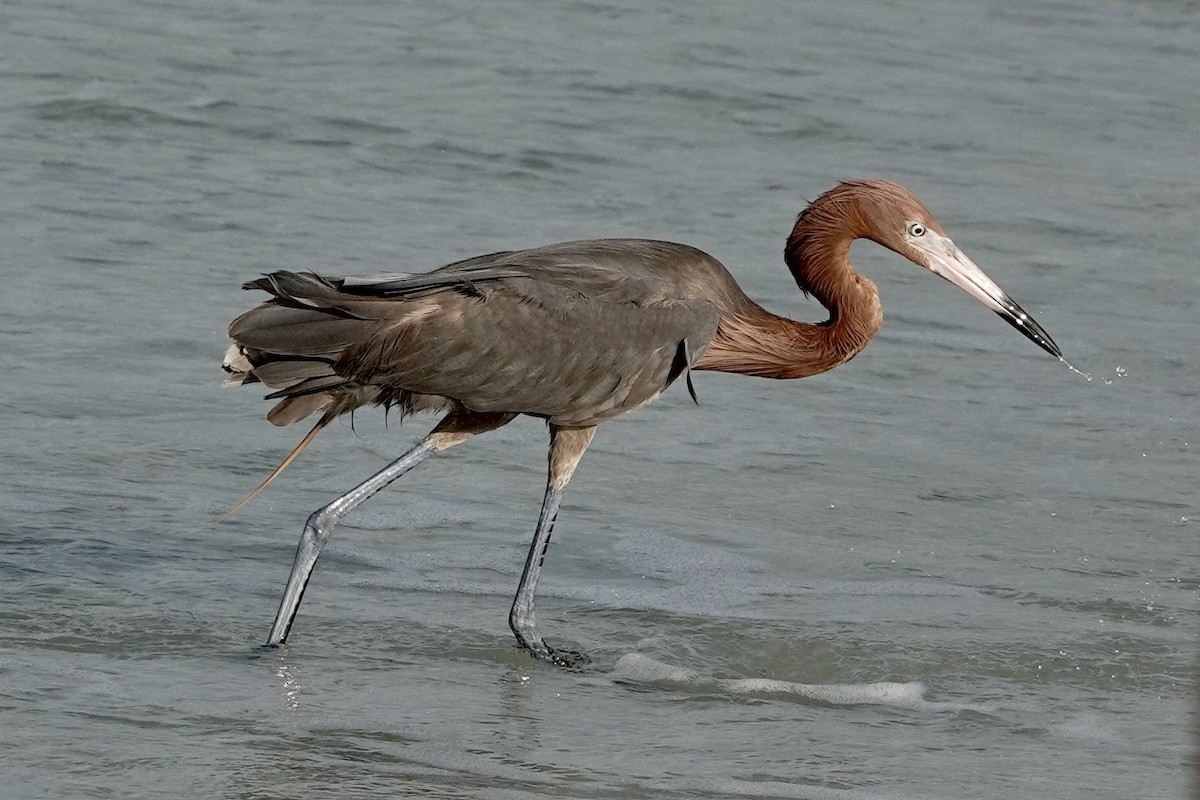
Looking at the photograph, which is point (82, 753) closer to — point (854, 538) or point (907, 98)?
point (854, 538)

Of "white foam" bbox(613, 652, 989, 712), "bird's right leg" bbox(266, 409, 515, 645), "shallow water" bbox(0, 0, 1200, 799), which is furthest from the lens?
"bird's right leg" bbox(266, 409, 515, 645)

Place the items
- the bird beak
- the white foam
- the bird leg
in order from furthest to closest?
the bird beak < the bird leg < the white foam

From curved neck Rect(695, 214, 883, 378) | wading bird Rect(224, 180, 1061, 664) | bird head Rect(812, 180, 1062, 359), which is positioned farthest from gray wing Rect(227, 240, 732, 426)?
bird head Rect(812, 180, 1062, 359)

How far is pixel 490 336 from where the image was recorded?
609cm

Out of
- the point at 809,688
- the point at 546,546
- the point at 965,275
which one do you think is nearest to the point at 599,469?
the point at 546,546

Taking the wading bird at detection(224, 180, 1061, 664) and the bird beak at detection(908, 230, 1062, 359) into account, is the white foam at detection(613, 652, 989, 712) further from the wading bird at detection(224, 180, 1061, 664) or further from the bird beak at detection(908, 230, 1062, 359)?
the bird beak at detection(908, 230, 1062, 359)

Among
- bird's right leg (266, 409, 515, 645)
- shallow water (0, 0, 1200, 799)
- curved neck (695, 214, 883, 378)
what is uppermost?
curved neck (695, 214, 883, 378)

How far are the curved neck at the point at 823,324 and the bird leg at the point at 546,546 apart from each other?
523mm

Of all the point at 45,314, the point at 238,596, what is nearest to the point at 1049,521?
the point at 238,596

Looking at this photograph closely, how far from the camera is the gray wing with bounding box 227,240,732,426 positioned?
5.96 m

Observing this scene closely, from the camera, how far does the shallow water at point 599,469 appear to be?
5227 mm

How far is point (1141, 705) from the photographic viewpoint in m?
5.71

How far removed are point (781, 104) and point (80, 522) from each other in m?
8.96

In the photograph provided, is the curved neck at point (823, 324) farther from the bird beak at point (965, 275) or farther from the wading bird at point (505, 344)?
the bird beak at point (965, 275)
